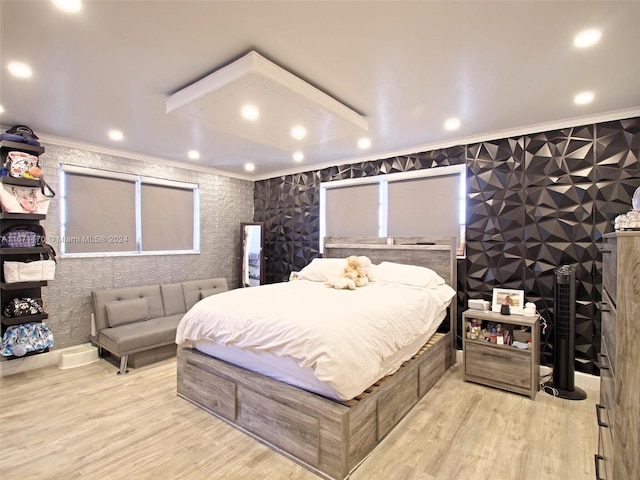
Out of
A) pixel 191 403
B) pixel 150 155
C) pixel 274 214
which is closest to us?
pixel 191 403

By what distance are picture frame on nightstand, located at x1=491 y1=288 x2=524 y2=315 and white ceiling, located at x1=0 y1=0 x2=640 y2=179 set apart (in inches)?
67.1

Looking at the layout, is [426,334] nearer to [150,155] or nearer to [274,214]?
[274,214]

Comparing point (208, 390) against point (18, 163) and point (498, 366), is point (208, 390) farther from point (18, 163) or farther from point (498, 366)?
point (18, 163)

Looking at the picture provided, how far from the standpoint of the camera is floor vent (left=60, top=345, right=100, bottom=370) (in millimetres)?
3617

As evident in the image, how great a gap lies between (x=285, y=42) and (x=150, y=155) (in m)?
3.35

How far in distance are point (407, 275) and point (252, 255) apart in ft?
9.74

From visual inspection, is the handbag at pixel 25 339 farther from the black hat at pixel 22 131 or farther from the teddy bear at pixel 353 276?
the teddy bear at pixel 353 276

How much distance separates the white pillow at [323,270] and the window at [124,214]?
2.11 metres

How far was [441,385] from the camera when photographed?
320cm

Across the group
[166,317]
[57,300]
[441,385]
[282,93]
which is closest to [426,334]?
[441,385]

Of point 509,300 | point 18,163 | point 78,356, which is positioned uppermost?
point 18,163

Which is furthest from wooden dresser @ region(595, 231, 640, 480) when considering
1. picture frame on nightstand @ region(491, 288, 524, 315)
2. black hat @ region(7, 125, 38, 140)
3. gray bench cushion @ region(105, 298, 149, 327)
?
black hat @ region(7, 125, 38, 140)

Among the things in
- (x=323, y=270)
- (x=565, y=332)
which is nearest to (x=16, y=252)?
(x=323, y=270)

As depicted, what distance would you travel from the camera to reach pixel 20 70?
7.32 ft
